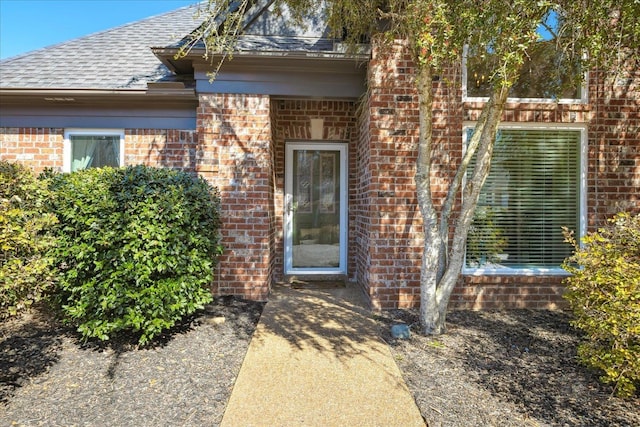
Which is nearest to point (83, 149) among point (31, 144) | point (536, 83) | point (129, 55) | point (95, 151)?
point (95, 151)

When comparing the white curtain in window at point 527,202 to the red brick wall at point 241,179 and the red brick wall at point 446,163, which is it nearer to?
the red brick wall at point 446,163

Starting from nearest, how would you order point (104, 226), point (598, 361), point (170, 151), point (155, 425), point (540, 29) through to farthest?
point (155, 425), point (598, 361), point (104, 226), point (540, 29), point (170, 151)

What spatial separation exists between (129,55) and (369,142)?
15.5 ft

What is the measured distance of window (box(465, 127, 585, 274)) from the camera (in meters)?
4.88

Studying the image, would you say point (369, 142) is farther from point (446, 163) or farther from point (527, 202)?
point (527, 202)

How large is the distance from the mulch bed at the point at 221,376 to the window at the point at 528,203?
956 millimetres

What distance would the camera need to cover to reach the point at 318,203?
6.52 m

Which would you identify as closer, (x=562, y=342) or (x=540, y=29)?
(x=562, y=342)

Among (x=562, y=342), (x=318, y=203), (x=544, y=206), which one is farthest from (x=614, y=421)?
(x=318, y=203)

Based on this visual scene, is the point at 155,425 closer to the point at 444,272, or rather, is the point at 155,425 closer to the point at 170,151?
the point at 444,272

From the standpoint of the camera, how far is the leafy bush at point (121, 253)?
3391 millimetres

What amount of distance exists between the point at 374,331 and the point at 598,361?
2011 millimetres

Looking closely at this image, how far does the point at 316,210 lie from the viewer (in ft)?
21.4

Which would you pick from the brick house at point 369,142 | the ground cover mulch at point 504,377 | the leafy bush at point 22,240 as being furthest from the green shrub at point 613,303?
the leafy bush at point 22,240
